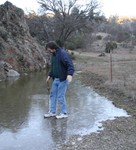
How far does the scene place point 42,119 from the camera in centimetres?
963

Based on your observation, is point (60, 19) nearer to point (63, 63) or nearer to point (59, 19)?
point (59, 19)

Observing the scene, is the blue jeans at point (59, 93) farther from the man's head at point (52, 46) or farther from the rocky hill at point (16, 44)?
the rocky hill at point (16, 44)

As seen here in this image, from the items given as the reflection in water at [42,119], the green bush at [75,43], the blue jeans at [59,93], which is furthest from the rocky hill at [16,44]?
the green bush at [75,43]

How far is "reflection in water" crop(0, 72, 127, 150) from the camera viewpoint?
305 inches

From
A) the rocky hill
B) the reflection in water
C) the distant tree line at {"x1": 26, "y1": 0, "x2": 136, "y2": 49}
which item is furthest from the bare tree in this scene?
the reflection in water

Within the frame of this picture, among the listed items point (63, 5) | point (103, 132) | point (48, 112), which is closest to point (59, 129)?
A: point (103, 132)

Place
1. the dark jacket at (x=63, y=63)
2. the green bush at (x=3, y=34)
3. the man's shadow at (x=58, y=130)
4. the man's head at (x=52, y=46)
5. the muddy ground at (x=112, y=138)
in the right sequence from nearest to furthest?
the muddy ground at (x=112, y=138), the man's shadow at (x=58, y=130), the dark jacket at (x=63, y=63), the man's head at (x=52, y=46), the green bush at (x=3, y=34)

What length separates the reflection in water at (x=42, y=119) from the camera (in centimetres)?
774

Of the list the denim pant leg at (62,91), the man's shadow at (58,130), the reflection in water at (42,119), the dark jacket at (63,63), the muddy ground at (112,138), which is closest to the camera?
the muddy ground at (112,138)

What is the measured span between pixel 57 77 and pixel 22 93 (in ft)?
16.5

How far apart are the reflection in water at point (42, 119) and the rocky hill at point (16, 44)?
1277 cm

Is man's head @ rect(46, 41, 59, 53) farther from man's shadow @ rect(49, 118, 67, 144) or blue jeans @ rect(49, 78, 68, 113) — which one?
man's shadow @ rect(49, 118, 67, 144)

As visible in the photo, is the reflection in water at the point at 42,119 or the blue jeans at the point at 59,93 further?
the blue jeans at the point at 59,93

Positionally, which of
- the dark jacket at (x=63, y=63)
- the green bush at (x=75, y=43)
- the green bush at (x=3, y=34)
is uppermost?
the green bush at (x=3, y=34)
